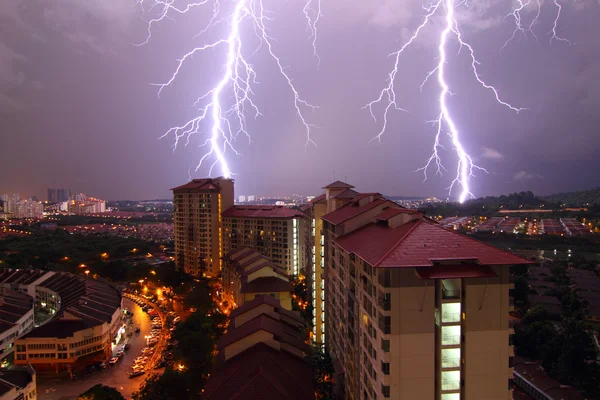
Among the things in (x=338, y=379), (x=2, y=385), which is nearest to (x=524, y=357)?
→ (x=338, y=379)

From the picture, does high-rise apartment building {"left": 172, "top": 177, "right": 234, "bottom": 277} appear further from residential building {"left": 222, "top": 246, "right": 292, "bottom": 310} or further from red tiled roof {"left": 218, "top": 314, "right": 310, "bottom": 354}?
red tiled roof {"left": 218, "top": 314, "right": 310, "bottom": 354}

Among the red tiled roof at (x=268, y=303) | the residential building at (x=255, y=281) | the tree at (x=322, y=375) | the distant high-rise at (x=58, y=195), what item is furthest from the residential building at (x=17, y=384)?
the distant high-rise at (x=58, y=195)

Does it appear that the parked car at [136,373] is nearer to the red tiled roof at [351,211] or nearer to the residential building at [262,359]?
the residential building at [262,359]

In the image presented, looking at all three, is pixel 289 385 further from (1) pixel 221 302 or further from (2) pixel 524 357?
(1) pixel 221 302

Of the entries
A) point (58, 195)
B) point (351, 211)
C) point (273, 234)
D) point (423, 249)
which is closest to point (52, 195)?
point (58, 195)

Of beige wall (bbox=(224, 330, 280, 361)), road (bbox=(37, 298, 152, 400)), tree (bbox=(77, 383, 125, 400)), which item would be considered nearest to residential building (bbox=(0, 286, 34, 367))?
road (bbox=(37, 298, 152, 400))
